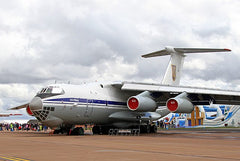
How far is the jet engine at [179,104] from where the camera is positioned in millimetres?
20656

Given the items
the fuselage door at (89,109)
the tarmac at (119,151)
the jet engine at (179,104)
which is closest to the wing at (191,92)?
the jet engine at (179,104)

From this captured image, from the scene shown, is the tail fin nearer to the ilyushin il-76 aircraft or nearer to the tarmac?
the ilyushin il-76 aircraft

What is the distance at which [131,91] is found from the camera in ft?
81.9

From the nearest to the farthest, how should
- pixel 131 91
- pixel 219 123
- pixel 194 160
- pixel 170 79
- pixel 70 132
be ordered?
pixel 194 160 < pixel 70 132 < pixel 131 91 < pixel 170 79 < pixel 219 123

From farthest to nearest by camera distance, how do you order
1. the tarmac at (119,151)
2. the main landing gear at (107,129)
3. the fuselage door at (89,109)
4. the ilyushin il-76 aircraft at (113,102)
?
the main landing gear at (107,129) < the fuselage door at (89,109) < the ilyushin il-76 aircraft at (113,102) < the tarmac at (119,151)

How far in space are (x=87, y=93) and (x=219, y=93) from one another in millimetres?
8585

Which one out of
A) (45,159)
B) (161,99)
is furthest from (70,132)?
(45,159)

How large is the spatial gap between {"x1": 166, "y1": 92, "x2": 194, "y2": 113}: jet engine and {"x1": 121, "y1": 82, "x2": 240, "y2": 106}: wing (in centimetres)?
73

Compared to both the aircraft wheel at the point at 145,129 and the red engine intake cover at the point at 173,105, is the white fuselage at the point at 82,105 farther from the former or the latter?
the red engine intake cover at the point at 173,105

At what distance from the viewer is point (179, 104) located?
20656 millimetres

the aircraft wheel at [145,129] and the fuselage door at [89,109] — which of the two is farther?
the aircraft wheel at [145,129]

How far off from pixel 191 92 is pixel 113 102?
17.9 ft

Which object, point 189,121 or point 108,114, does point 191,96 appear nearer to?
point 108,114

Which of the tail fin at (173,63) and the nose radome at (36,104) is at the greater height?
the tail fin at (173,63)
